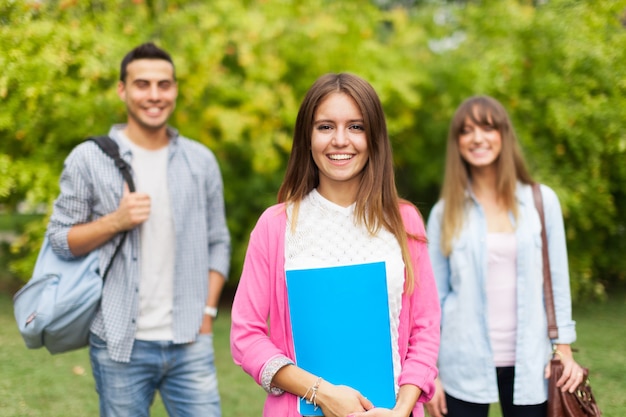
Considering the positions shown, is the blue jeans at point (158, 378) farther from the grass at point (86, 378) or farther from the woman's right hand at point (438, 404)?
the grass at point (86, 378)

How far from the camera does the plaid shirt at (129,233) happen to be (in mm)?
2818

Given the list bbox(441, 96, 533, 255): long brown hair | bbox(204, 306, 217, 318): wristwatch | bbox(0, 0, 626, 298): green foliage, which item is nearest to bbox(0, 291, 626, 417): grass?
bbox(0, 0, 626, 298): green foliage

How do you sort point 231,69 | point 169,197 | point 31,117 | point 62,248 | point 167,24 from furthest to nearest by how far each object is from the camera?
1. point 231,69
2. point 167,24
3. point 31,117
4. point 169,197
5. point 62,248

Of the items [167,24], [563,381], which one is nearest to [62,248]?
[563,381]

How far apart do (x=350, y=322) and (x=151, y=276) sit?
1254 mm

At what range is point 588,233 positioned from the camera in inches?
261

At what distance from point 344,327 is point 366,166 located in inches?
21.8

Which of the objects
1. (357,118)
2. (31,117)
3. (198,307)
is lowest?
(198,307)

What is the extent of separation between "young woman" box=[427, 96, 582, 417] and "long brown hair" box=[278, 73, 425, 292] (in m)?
0.93

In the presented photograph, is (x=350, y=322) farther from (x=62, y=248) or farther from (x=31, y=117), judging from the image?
(x=31, y=117)

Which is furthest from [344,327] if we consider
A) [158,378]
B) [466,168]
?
[466,168]

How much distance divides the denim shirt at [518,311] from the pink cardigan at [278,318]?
2.79 feet

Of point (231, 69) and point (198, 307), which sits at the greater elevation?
point (231, 69)

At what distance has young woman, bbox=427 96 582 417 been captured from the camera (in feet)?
9.55
